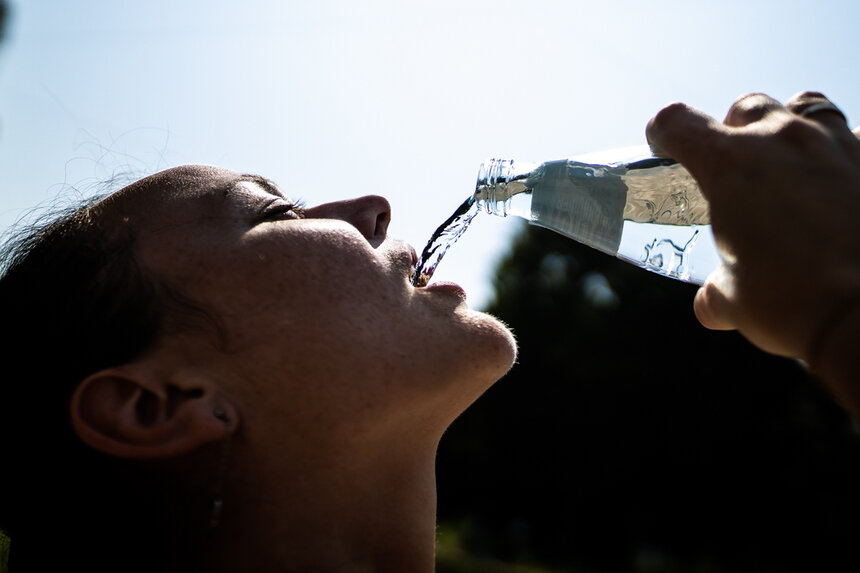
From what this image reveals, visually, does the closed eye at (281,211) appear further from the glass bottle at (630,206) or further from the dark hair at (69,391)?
the glass bottle at (630,206)

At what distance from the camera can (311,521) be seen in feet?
7.34

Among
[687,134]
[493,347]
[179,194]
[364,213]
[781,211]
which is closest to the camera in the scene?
[781,211]

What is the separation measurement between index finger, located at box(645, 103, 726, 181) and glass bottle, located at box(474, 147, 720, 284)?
0.89 metres

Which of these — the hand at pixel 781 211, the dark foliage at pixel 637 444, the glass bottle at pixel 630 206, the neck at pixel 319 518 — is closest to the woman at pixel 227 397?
the neck at pixel 319 518

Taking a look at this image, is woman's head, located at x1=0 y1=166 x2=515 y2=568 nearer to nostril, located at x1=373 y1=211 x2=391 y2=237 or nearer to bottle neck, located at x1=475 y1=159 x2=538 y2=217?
nostril, located at x1=373 y1=211 x2=391 y2=237

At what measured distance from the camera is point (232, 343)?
87.7 inches

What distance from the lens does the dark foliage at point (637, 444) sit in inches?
675

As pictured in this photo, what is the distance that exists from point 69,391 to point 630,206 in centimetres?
192

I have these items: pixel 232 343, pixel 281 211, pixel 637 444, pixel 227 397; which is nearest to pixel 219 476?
pixel 227 397

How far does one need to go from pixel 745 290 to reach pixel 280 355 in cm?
121

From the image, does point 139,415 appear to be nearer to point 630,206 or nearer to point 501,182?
point 501,182

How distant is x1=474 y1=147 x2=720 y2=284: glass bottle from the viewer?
9.08 feet

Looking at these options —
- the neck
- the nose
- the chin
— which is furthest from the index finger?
the neck

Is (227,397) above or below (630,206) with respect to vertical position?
below
